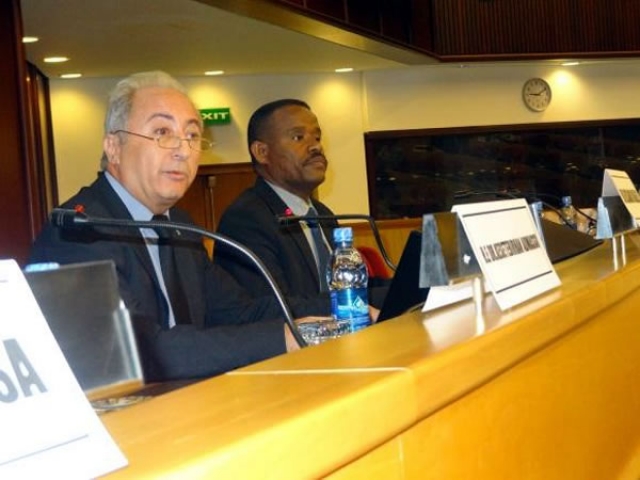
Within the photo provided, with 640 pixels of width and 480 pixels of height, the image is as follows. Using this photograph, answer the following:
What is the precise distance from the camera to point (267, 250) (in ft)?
9.93

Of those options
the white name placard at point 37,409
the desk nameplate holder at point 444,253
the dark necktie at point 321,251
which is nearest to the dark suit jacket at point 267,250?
the dark necktie at point 321,251

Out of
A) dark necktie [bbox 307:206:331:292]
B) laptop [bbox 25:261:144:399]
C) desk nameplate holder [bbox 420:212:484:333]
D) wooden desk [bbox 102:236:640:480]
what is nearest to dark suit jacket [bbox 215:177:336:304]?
dark necktie [bbox 307:206:331:292]

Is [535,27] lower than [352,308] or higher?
higher

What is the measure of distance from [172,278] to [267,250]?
2.49 feet

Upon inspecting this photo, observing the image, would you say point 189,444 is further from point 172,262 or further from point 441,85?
point 441,85

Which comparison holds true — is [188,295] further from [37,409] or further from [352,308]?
[37,409]

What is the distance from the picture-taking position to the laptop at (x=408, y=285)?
1776 millimetres

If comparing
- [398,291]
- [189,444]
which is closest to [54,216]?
[398,291]

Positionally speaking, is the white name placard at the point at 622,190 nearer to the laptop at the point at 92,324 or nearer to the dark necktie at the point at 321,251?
the dark necktie at the point at 321,251

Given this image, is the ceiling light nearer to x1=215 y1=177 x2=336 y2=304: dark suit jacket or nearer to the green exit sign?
the green exit sign

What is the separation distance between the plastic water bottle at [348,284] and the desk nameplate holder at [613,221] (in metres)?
0.65

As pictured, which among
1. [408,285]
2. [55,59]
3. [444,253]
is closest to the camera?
[444,253]

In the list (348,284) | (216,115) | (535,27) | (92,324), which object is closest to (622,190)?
(348,284)

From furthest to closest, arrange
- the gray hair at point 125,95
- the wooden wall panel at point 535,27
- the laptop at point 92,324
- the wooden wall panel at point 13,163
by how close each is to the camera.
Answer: the wooden wall panel at point 535,27 → the wooden wall panel at point 13,163 → the gray hair at point 125,95 → the laptop at point 92,324
